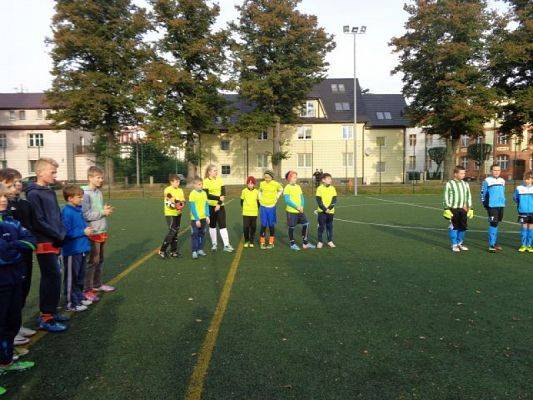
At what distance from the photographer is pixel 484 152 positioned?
45.5 metres

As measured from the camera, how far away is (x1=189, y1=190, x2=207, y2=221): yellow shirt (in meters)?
8.60

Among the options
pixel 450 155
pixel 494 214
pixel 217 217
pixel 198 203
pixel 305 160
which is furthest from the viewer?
pixel 305 160

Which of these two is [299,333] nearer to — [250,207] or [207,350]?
[207,350]

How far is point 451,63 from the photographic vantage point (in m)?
35.0

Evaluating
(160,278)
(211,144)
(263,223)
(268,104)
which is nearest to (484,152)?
(268,104)

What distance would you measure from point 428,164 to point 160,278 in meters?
65.3

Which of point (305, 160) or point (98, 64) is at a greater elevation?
point (98, 64)

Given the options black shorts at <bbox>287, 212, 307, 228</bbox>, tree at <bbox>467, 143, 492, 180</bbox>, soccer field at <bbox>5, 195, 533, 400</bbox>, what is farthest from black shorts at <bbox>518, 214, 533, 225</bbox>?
tree at <bbox>467, 143, 492, 180</bbox>

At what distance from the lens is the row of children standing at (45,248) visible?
3.57 meters

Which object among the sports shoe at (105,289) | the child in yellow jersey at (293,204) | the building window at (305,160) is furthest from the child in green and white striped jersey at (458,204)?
the building window at (305,160)

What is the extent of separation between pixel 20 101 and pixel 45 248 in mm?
59785

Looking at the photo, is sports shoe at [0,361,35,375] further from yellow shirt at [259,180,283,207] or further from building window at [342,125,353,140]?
building window at [342,125,353,140]

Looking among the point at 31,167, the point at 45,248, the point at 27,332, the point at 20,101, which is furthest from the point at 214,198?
the point at 20,101

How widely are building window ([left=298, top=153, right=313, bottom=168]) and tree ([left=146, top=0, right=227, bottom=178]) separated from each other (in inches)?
396
